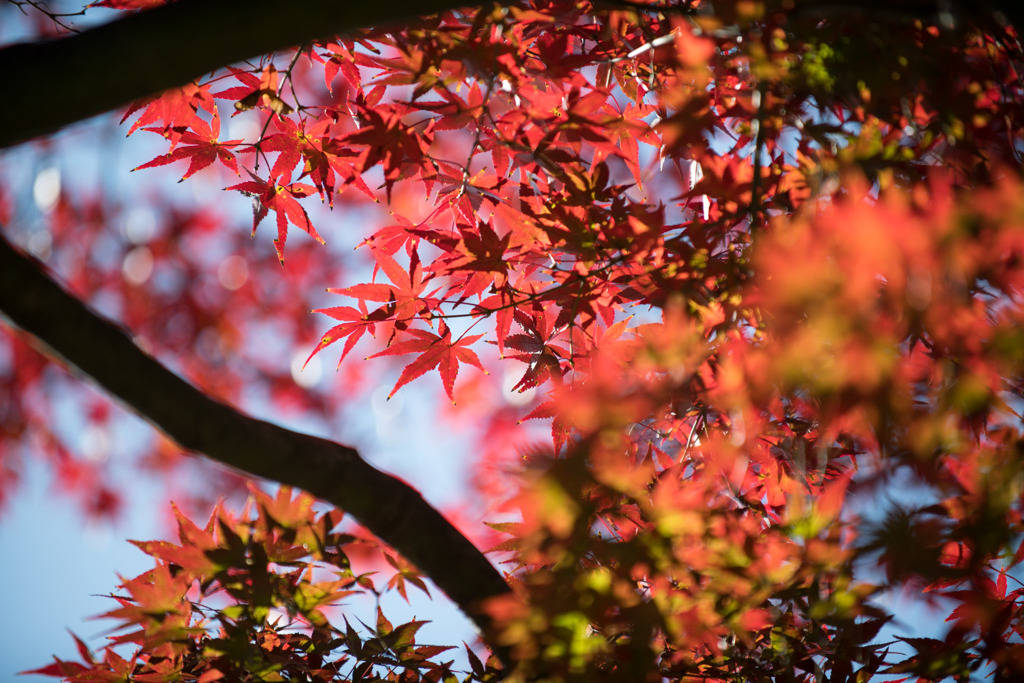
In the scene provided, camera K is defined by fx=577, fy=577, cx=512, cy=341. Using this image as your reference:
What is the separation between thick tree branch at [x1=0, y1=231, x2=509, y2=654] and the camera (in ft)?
2.22

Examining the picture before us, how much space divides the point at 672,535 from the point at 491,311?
21.1 inches

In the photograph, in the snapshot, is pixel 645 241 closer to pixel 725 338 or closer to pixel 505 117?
pixel 725 338

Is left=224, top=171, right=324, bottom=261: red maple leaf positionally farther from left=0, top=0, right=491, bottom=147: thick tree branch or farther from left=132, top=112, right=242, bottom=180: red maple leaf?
left=0, top=0, right=491, bottom=147: thick tree branch

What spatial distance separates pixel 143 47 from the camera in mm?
664

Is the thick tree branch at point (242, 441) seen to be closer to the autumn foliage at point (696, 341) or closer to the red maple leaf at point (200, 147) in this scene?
the autumn foliage at point (696, 341)

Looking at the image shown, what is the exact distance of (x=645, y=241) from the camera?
40.7 inches

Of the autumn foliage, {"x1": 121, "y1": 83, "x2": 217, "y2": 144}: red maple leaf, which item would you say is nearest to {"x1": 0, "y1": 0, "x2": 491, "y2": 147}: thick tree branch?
the autumn foliage

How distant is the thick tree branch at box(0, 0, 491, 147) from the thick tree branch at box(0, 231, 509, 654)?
0.17 meters

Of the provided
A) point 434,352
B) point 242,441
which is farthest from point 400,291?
point 242,441

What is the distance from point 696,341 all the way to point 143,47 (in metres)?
0.77

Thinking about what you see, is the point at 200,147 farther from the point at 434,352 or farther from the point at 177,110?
the point at 434,352

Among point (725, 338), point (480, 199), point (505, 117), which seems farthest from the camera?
point (480, 199)

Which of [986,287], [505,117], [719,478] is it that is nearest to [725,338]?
[719,478]

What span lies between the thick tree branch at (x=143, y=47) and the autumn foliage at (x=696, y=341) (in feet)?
0.12
